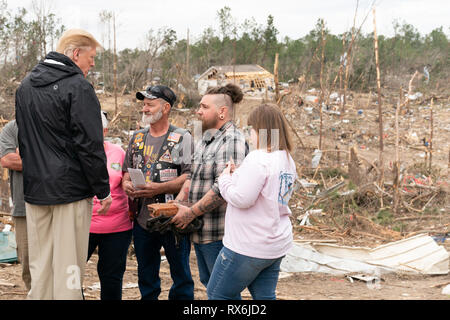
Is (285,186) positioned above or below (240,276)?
above

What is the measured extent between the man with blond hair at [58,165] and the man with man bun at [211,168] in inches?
26.2

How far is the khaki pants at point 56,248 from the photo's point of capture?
253 cm

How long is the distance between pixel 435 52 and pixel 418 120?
22.3m

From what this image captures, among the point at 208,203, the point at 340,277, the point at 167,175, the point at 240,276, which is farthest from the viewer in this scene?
the point at 340,277

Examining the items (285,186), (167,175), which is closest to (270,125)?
(285,186)

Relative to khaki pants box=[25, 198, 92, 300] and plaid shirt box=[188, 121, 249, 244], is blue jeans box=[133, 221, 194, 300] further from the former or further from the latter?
khaki pants box=[25, 198, 92, 300]

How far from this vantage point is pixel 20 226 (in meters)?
3.36

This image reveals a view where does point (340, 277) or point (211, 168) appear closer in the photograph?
point (211, 168)

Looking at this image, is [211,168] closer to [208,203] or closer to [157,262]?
[208,203]

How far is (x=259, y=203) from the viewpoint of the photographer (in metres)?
2.48

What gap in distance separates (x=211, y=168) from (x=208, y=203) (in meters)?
0.25

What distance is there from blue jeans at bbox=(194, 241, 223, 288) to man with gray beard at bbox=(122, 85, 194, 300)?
28 centimetres
